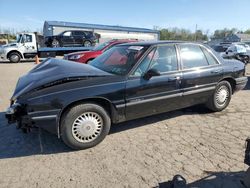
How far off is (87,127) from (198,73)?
2.39 meters

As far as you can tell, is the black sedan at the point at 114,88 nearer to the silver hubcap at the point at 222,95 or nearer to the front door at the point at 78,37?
the silver hubcap at the point at 222,95

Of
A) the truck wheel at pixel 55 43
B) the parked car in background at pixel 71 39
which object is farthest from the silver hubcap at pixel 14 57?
the truck wheel at pixel 55 43

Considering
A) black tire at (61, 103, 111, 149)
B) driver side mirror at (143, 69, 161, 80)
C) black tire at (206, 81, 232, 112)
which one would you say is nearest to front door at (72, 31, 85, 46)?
black tire at (206, 81, 232, 112)

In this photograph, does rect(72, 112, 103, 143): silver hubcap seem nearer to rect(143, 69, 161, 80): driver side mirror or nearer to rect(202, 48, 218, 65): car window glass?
rect(143, 69, 161, 80): driver side mirror

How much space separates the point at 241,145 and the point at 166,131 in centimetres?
122

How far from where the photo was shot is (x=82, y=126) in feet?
11.5

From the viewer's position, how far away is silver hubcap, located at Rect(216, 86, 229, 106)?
5.02 meters

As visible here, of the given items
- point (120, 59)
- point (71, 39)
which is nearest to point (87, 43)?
point (71, 39)

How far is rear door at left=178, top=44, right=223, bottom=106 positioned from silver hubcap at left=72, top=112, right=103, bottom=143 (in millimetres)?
1761

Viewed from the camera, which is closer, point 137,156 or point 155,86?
point 137,156

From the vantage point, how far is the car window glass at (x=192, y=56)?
14.5ft

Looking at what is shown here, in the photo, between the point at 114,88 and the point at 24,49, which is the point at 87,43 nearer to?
the point at 24,49

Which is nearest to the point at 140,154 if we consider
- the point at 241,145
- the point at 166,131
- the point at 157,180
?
the point at 157,180

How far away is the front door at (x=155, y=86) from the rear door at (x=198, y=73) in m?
0.20
